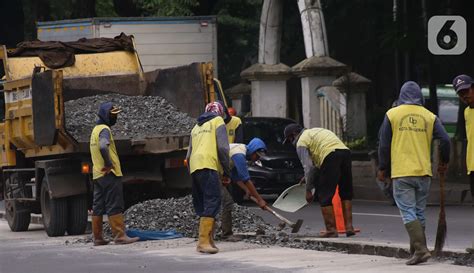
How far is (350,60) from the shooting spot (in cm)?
4284

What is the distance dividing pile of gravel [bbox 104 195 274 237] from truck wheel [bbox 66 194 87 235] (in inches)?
→ 30.1

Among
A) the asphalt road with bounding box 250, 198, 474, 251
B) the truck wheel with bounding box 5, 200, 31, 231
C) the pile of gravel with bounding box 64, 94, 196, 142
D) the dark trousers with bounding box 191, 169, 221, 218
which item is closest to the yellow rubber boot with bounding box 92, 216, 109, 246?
the pile of gravel with bounding box 64, 94, 196, 142

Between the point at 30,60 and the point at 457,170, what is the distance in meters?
10.4

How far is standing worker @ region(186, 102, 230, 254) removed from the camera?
1459 cm

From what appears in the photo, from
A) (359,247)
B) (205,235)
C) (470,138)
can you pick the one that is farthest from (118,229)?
(470,138)

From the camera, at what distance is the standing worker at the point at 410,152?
40.7 feet

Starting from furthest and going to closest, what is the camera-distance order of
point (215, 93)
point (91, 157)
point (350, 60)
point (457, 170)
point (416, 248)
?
point (350, 60), point (457, 170), point (215, 93), point (91, 157), point (416, 248)

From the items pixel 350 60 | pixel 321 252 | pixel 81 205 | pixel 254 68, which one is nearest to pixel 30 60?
pixel 81 205

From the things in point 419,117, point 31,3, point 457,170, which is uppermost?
point 31,3

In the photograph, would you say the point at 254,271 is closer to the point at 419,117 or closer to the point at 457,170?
the point at 419,117

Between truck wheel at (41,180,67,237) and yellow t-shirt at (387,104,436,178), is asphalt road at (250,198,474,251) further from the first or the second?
truck wheel at (41,180,67,237)

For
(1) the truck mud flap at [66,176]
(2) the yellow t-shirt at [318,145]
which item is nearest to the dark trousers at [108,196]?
(1) the truck mud flap at [66,176]

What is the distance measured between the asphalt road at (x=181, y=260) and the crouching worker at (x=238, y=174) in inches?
16.0

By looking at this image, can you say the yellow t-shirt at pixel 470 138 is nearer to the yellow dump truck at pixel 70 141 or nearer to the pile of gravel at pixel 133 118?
the yellow dump truck at pixel 70 141
